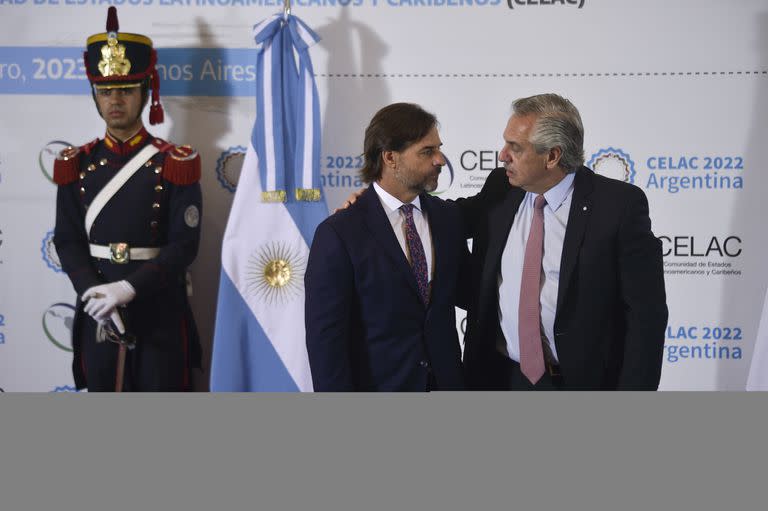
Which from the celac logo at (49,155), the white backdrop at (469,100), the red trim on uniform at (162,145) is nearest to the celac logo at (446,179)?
the white backdrop at (469,100)

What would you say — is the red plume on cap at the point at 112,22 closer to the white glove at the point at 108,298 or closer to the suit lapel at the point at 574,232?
the white glove at the point at 108,298

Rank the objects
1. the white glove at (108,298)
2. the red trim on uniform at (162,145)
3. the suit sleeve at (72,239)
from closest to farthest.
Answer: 1. the white glove at (108,298)
2. the suit sleeve at (72,239)
3. the red trim on uniform at (162,145)

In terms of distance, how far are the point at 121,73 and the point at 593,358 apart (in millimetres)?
2186

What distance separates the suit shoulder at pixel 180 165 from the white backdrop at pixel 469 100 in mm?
364

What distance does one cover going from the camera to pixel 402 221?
2381mm

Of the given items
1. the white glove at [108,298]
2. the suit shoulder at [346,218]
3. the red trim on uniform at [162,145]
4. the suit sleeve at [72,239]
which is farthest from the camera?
the red trim on uniform at [162,145]

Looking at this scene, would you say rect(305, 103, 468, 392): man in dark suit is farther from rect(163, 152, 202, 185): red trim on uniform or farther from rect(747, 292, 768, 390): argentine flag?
rect(747, 292, 768, 390): argentine flag

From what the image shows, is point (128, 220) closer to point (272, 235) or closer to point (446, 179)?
point (272, 235)

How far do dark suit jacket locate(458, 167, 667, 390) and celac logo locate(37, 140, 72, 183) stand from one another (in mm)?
2502

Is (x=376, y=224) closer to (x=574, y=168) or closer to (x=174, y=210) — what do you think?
(x=574, y=168)

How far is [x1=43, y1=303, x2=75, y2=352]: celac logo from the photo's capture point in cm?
377

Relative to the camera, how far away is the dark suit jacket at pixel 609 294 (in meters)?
2.19

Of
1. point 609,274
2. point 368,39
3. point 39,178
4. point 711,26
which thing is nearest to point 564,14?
point 711,26

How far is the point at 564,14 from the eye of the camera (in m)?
3.72
